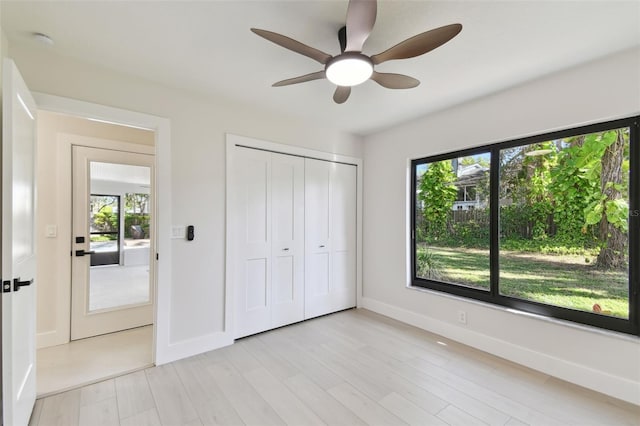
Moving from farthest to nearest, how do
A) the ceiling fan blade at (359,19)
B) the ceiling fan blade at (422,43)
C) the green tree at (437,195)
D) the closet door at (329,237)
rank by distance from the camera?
the closet door at (329,237) < the green tree at (437,195) < the ceiling fan blade at (422,43) < the ceiling fan blade at (359,19)

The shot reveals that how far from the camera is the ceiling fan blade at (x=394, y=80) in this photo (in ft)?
5.85

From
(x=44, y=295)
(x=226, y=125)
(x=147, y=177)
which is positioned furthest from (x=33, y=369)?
(x=226, y=125)

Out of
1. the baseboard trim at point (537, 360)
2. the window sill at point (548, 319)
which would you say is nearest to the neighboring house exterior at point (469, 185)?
the window sill at point (548, 319)

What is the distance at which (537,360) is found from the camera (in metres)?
2.36

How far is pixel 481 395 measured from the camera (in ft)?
6.64

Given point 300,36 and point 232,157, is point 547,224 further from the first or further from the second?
point 232,157

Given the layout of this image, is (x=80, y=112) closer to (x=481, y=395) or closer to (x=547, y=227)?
(x=481, y=395)

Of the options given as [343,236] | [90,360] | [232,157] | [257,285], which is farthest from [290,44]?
[90,360]

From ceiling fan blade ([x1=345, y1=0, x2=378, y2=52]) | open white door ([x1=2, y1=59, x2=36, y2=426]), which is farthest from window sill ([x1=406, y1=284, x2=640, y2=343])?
open white door ([x1=2, y1=59, x2=36, y2=426])

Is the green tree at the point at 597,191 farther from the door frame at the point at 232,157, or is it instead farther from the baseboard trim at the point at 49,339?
the baseboard trim at the point at 49,339

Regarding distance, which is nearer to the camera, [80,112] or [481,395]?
[481,395]

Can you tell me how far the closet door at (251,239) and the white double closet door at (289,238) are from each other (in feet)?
0.03

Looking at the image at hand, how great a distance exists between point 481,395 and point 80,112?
367cm

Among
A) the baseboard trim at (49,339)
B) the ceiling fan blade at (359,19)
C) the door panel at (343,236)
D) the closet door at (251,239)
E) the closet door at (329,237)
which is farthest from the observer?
the door panel at (343,236)
